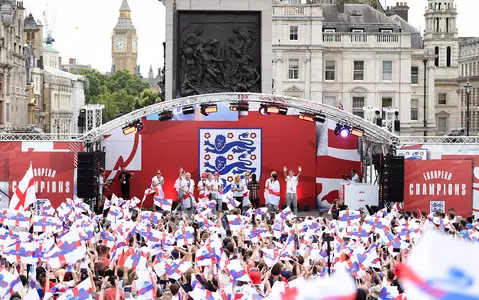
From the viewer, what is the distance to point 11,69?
103m

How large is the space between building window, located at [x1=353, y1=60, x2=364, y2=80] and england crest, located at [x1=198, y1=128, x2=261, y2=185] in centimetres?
4453

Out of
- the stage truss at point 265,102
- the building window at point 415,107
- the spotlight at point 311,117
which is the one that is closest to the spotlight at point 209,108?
the stage truss at point 265,102

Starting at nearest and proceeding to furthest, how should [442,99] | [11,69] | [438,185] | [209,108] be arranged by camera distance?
1. [438,185]
2. [209,108]
3. [11,69]
4. [442,99]

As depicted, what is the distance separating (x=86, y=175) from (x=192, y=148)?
6.21 m

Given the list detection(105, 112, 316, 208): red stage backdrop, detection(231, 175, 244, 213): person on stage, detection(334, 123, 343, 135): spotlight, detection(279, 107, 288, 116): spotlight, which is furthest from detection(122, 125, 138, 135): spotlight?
detection(334, 123, 343, 135): spotlight

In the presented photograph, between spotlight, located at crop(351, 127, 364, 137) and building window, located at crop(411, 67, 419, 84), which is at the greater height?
building window, located at crop(411, 67, 419, 84)

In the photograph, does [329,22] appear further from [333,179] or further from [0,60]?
[333,179]

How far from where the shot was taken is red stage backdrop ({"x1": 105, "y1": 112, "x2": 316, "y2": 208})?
117ft

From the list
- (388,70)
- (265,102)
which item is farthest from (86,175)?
(388,70)

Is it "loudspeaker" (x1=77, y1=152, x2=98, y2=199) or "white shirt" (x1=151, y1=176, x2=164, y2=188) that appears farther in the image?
"white shirt" (x1=151, y1=176, x2=164, y2=188)

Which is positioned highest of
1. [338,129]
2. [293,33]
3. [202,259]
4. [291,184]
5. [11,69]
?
[293,33]

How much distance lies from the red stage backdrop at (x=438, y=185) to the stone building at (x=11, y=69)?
222 feet

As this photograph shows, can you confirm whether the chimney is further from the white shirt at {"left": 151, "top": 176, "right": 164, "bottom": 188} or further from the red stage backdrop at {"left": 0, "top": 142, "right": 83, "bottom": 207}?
the red stage backdrop at {"left": 0, "top": 142, "right": 83, "bottom": 207}

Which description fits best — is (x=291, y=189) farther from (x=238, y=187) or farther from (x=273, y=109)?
(x=273, y=109)
